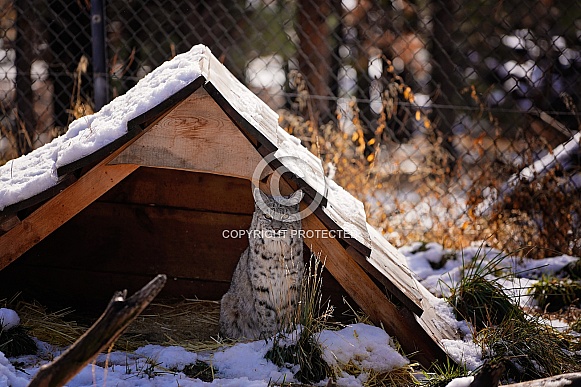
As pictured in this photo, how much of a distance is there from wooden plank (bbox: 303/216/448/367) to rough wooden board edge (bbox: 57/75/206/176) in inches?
30.4

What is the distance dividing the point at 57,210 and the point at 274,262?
3.32 ft

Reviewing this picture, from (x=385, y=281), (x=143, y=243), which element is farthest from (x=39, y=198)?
(x=385, y=281)

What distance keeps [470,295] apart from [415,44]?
360 inches

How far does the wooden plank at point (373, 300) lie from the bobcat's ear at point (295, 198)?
0.49 feet

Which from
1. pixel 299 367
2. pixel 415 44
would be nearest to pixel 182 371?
pixel 299 367

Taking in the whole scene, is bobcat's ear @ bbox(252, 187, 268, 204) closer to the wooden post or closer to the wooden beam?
the wooden beam

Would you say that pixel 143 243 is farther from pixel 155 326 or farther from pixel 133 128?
pixel 133 128

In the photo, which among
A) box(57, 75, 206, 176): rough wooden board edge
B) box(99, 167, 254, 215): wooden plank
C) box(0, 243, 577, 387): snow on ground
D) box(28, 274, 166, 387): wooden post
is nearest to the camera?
box(28, 274, 166, 387): wooden post

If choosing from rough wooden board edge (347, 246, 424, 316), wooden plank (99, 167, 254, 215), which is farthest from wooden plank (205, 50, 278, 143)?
rough wooden board edge (347, 246, 424, 316)

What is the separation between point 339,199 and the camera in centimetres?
355

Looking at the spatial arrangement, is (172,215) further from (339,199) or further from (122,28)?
(122,28)

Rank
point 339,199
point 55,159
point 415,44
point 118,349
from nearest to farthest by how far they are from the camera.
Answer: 1. point 55,159
2. point 118,349
3. point 339,199
4. point 415,44

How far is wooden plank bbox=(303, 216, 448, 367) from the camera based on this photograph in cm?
299

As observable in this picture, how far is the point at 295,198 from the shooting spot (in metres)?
2.88
